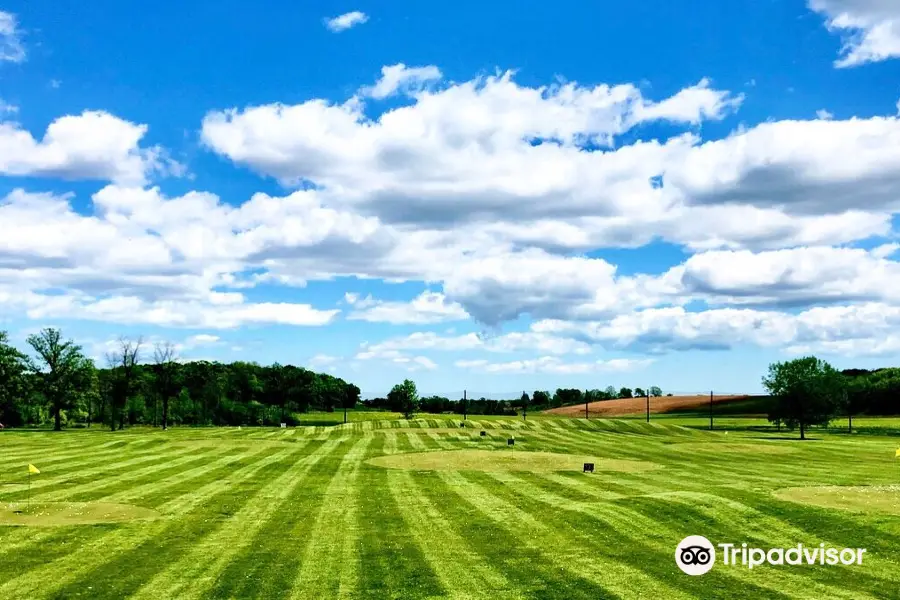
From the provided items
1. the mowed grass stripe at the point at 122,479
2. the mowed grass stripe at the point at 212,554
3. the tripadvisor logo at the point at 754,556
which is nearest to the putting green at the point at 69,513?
the mowed grass stripe at the point at 122,479

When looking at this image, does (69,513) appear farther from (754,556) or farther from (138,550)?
(754,556)

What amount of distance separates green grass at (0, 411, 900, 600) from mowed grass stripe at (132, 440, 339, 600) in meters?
0.11

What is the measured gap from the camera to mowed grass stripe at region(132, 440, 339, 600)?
21453 millimetres

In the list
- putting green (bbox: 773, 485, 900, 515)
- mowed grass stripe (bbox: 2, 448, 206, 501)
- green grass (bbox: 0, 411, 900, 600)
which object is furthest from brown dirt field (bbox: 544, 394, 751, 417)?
putting green (bbox: 773, 485, 900, 515)

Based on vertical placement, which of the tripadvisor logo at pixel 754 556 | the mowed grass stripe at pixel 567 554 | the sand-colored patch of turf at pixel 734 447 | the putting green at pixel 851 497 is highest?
the putting green at pixel 851 497

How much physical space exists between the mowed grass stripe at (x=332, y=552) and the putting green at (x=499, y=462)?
45.1ft

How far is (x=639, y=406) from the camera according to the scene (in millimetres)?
154625

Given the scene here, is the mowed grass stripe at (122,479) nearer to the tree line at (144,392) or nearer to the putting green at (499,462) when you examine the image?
the putting green at (499,462)

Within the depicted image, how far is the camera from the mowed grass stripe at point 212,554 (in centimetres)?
2145

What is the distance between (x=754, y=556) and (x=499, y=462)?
112 ft

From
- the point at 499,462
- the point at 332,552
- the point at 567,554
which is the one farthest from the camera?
the point at 499,462

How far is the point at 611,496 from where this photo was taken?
124 ft

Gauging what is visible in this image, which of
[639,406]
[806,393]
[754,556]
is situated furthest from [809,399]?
[754,556]

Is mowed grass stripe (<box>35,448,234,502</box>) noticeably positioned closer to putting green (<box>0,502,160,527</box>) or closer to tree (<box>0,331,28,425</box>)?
putting green (<box>0,502,160,527</box>)
